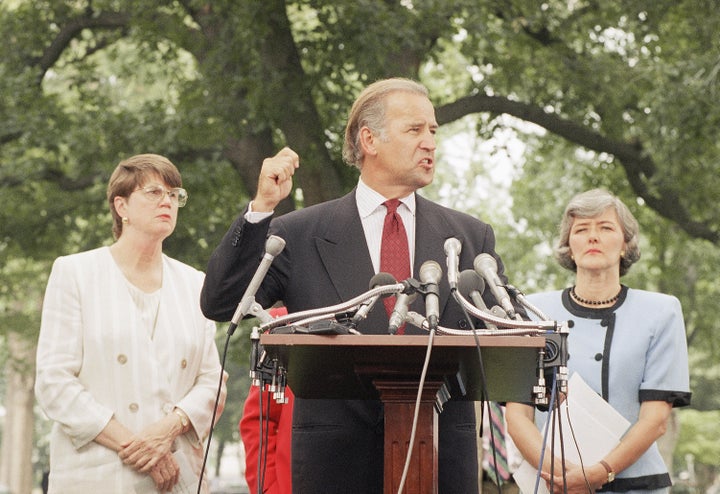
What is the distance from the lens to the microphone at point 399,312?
3.29 metres

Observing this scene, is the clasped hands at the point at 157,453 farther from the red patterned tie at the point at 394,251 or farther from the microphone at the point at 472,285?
the microphone at the point at 472,285

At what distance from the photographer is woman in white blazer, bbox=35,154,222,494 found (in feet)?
17.1

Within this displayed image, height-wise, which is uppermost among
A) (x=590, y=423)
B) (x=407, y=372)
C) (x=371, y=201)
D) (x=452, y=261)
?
(x=371, y=201)

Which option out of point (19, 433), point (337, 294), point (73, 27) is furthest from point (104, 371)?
point (19, 433)

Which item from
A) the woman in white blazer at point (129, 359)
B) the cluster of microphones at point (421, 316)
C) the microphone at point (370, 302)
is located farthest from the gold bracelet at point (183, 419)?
the microphone at point (370, 302)

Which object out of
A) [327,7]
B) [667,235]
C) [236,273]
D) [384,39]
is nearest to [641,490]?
[236,273]

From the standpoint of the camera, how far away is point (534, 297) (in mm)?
5645

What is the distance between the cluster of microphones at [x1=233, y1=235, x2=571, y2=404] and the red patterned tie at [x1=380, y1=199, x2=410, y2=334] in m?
0.57

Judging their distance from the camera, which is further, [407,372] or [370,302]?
[407,372]

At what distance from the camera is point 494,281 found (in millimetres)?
3537

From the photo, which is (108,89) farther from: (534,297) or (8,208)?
(534,297)

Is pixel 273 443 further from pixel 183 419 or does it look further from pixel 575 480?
pixel 575 480

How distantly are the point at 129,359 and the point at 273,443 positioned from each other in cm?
77

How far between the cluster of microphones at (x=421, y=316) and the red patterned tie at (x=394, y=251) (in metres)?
0.57
